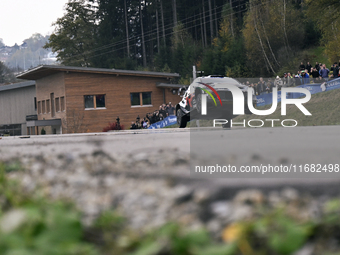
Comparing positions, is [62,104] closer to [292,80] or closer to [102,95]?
[102,95]

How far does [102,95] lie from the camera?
40.9m

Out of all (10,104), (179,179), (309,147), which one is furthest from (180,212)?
(10,104)

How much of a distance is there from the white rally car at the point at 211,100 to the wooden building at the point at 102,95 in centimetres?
2027

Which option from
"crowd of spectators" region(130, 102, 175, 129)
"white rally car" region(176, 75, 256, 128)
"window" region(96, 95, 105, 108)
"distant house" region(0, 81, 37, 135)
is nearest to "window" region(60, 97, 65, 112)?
"window" region(96, 95, 105, 108)

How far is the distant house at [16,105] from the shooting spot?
57031 millimetres

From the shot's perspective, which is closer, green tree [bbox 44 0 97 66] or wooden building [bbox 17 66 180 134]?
wooden building [bbox 17 66 180 134]

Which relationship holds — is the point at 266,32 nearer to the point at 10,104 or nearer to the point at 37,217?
the point at 10,104

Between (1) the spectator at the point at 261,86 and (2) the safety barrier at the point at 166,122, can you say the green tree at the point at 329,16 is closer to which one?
(2) the safety barrier at the point at 166,122

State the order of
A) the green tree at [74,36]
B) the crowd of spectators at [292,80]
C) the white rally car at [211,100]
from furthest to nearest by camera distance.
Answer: the green tree at [74,36]
the crowd of spectators at [292,80]
the white rally car at [211,100]

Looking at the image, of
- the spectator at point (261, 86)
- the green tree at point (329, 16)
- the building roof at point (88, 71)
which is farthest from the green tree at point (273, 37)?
the spectator at point (261, 86)

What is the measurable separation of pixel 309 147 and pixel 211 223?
4045 mm

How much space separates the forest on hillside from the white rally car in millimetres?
18830

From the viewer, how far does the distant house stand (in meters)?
57.0

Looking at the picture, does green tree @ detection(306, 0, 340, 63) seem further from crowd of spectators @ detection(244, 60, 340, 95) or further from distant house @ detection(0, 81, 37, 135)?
distant house @ detection(0, 81, 37, 135)
